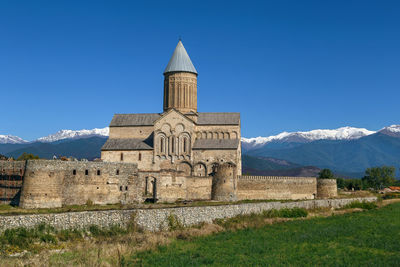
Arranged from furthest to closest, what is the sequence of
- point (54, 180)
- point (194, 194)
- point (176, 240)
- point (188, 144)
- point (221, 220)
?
point (188, 144) < point (194, 194) < point (54, 180) < point (221, 220) < point (176, 240)

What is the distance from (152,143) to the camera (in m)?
52.7

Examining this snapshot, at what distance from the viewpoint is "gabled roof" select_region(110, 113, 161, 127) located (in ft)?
180

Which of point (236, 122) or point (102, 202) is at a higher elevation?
point (236, 122)

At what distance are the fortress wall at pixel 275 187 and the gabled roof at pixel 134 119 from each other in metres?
13.6

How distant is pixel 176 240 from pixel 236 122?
30.0 meters

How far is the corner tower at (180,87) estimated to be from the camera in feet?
179

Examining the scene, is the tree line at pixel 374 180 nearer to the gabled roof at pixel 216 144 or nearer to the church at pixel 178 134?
the church at pixel 178 134

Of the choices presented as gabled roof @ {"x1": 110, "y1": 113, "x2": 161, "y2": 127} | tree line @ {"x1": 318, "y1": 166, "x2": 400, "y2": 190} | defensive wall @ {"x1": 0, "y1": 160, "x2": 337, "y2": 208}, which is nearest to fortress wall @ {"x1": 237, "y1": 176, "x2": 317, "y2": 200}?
defensive wall @ {"x1": 0, "y1": 160, "x2": 337, "y2": 208}

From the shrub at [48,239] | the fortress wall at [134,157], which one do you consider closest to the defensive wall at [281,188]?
the fortress wall at [134,157]

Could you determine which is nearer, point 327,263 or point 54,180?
point 327,263

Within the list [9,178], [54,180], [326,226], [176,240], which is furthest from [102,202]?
[326,226]

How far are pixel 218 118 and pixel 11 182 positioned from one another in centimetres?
2528

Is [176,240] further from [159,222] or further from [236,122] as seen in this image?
[236,122]

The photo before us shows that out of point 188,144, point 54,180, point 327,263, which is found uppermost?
point 188,144
